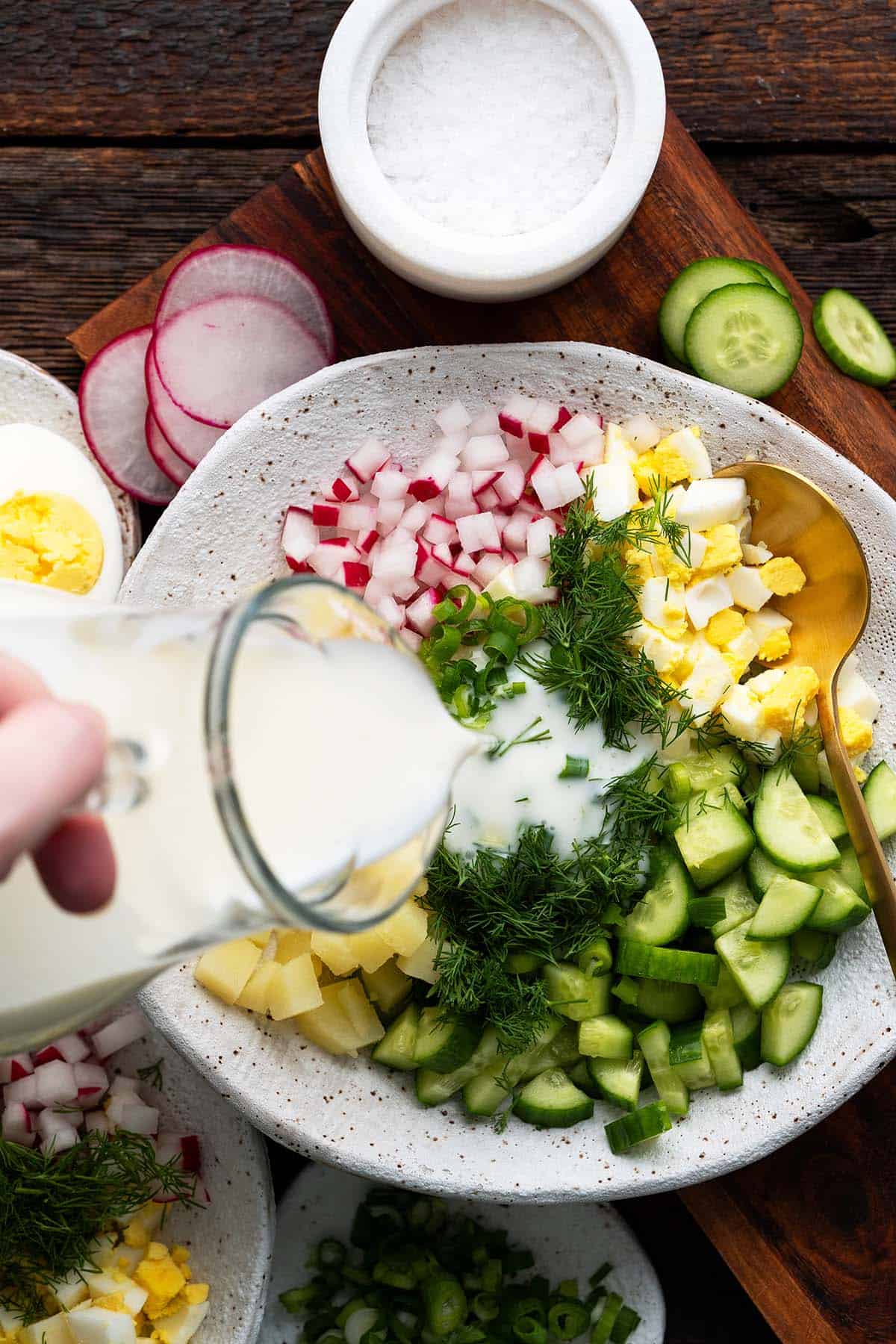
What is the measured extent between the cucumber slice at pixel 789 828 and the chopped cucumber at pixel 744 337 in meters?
0.62

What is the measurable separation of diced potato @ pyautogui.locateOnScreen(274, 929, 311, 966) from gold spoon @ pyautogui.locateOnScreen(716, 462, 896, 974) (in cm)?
81

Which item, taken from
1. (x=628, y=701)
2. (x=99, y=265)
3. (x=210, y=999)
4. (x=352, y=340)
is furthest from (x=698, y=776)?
(x=99, y=265)

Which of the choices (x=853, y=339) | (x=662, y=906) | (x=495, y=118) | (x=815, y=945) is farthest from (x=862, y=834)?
(x=495, y=118)

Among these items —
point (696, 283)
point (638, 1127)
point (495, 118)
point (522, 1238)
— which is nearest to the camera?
Answer: point (638, 1127)

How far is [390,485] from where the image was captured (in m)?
1.73

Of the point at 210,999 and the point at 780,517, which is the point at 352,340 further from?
the point at 210,999

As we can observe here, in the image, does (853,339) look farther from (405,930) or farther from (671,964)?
(405,930)

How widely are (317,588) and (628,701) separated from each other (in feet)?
2.44

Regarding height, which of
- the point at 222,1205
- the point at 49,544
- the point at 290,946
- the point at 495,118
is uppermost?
the point at 495,118

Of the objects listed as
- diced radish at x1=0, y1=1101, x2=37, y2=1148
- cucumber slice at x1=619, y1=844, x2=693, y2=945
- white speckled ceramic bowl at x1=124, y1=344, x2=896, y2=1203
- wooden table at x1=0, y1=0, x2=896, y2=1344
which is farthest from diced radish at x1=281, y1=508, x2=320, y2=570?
diced radish at x1=0, y1=1101, x2=37, y2=1148

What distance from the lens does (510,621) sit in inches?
65.3

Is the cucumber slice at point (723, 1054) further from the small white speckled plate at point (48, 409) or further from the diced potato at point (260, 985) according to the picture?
the small white speckled plate at point (48, 409)

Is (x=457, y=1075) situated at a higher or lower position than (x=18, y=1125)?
higher

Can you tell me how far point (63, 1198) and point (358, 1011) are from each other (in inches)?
23.7
